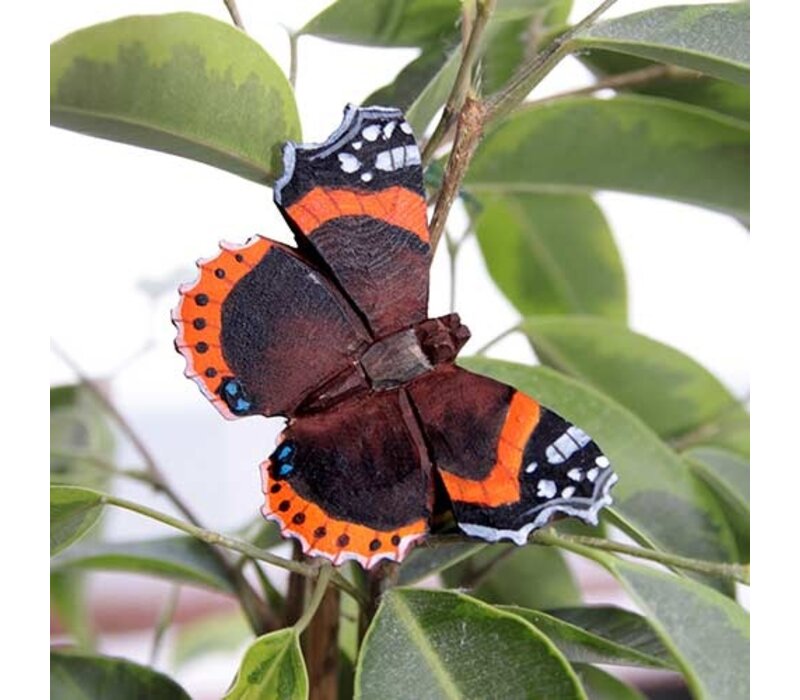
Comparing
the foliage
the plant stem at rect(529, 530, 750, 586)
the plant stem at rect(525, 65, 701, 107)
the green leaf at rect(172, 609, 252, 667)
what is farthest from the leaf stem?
the green leaf at rect(172, 609, 252, 667)

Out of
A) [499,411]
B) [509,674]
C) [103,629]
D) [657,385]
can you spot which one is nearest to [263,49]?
[499,411]

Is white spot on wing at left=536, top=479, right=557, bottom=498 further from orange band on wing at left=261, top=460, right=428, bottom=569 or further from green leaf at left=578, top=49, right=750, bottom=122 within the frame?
green leaf at left=578, top=49, right=750, bottom=122

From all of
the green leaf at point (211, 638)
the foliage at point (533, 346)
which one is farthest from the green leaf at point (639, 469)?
the green leaf at point (211, 638)

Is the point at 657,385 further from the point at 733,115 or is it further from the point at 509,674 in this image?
the point at 509,674

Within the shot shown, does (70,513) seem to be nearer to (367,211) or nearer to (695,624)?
(367,211)

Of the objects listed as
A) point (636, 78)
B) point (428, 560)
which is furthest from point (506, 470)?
point (636, 78)
